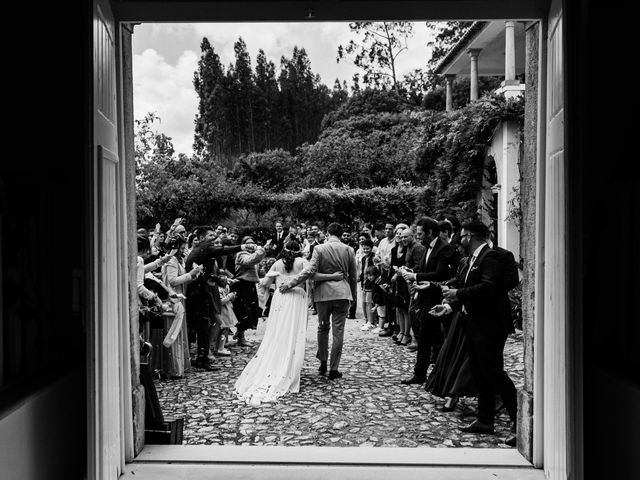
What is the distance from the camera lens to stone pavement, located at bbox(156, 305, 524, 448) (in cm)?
573

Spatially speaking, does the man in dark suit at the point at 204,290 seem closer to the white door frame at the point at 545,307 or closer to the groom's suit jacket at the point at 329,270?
the groom's suit jacket at the point at 329,270

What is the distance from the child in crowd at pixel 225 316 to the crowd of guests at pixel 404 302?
0.7 inches

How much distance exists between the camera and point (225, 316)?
9.95m

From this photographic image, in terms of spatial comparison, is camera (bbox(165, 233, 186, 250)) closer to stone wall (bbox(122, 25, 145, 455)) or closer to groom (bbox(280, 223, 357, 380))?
groom (bbox(280, 223, 357, 380))

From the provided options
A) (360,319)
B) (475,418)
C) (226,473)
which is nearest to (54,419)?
(226,473)

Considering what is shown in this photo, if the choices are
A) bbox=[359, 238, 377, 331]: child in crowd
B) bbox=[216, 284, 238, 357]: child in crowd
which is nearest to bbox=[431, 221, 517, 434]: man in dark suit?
bbox=[216, 284, 238, 357]: child in crowd

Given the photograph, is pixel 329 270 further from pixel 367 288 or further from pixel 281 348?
pixel 367 288

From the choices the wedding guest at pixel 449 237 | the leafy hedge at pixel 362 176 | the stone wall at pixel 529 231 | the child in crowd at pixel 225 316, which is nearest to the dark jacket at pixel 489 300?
the stone wall at pixel 529 231

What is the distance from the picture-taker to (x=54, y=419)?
346cm

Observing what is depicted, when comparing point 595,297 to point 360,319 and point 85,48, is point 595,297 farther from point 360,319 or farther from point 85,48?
point 360,319

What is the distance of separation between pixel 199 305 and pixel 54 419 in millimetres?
5513

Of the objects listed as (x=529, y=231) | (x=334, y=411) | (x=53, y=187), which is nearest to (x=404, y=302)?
(x=334, y=411)

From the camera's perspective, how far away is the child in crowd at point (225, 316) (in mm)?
9844

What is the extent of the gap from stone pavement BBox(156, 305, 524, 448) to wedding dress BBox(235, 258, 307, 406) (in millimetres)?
228
